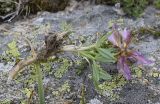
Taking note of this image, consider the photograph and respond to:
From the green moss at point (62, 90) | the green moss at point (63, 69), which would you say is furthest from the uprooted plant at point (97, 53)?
the green moss at point (63, 69)

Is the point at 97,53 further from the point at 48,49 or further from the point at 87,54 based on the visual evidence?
the point at 48,49

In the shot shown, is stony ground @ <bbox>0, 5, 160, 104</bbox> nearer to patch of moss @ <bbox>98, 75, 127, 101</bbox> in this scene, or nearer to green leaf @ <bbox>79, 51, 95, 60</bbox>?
patch of moss @ <bbox>98, 75, 127, 101</bbox>

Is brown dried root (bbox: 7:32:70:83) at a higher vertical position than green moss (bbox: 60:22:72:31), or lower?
higher

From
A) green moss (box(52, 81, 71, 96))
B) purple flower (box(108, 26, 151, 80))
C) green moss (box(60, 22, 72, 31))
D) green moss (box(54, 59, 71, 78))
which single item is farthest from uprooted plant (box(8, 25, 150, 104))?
green moss (box(60, 22, 72, 31))

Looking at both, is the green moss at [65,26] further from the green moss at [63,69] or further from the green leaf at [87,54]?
the green leaf at [87,54]

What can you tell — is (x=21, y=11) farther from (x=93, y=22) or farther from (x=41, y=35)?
(x=93, y=22)
